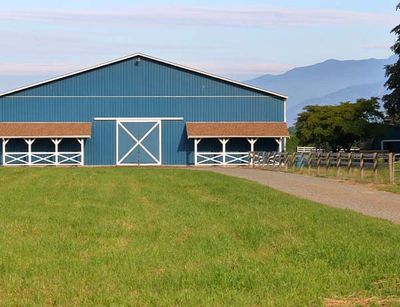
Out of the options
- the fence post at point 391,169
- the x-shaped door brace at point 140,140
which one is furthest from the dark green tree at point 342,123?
the fence post at point 391,169

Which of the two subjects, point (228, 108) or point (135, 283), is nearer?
point (135, 283)

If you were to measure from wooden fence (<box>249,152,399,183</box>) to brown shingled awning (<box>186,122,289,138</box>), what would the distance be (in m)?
4.81

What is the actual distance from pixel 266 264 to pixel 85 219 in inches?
203

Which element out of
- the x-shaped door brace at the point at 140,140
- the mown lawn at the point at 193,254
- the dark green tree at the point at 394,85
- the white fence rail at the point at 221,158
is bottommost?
the white fence rail at the point at 221,158

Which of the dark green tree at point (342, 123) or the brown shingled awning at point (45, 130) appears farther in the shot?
the dark green tree at point (342, 123)

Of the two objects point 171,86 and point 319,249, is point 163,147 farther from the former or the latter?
point 319,249

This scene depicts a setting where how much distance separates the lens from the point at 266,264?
25.1 ft

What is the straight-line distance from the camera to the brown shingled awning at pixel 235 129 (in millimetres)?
45844

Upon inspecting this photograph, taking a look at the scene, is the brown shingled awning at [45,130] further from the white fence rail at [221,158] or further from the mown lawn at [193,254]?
the mown lawn at [193,254]

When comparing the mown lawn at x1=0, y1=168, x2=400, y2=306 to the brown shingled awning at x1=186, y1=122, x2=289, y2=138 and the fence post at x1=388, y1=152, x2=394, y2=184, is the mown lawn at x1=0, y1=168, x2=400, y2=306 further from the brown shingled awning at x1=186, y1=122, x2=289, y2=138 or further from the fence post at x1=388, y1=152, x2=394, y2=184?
the brown shingled awning at x1=186, y1=122, x2=289, y2=138

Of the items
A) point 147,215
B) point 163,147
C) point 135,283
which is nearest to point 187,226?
point 147,215

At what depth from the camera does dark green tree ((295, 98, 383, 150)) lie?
54469 mm

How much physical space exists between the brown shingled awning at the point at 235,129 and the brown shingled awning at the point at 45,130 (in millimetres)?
7147

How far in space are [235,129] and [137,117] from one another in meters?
6.77
